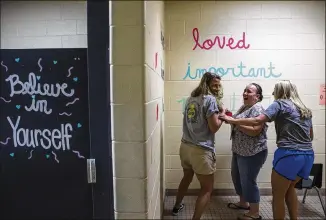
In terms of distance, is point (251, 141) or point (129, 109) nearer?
point (129, 109)

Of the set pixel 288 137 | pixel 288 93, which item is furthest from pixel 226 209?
pixel 288 93

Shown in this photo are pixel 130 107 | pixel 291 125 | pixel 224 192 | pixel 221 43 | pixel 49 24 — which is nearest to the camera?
pixel 130 107

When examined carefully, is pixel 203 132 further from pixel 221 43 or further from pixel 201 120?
pixel 221 43

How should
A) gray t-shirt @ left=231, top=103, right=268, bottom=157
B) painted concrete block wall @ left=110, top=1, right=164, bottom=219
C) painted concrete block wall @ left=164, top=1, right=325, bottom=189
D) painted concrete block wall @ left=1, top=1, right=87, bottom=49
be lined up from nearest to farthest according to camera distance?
painted concrete block wall @ left=110, top=1, right=164, bottom=219
gray t-shirt @ left=231, top=103, right=268, bottom=157
painted concrete block wall @ left=1, top=1, right=87, bottom=49
painted concrete block wall @ left=164, top=1, right=325, bottom=189

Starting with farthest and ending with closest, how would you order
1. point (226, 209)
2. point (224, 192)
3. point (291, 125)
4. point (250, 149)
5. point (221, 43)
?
point (224, 192)
point (221, 43)
point (226, 209)
point (250, 149)
point (291, 125)

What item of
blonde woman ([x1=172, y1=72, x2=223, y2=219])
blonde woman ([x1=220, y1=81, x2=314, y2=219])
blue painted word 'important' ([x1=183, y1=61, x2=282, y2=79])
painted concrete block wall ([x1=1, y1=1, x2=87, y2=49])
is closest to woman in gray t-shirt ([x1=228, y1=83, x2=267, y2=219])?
blonde woman ([x1=220, y1=81, x2=314, y2=219])

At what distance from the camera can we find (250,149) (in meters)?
2.20

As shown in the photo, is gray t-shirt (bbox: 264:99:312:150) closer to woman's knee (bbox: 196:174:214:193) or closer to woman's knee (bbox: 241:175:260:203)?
woman's knee (bbox: 241:175:260:203)

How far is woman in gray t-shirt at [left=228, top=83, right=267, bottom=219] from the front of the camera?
219 centimetres

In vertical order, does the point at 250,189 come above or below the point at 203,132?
below

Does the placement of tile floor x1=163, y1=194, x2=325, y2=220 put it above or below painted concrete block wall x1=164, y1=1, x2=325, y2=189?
below

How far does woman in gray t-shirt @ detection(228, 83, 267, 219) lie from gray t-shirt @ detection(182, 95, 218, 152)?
0.34m

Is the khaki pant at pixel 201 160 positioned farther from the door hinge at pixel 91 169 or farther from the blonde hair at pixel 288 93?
the door hinge at pixel 91 169

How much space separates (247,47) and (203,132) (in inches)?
47.8
